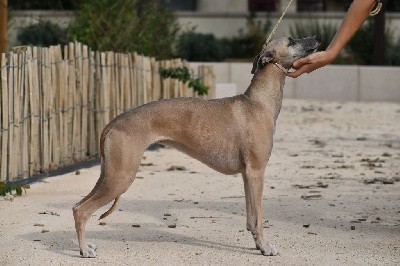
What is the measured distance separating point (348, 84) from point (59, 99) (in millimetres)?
12369

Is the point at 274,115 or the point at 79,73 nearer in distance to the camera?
the point at 274,115

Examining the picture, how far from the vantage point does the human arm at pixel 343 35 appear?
790 cm

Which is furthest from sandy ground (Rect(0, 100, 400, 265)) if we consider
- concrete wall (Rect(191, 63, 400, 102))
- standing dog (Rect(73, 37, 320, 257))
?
concrete wall (Rect(191, 63, 400, 102))

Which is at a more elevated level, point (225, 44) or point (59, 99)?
point (59, 99)

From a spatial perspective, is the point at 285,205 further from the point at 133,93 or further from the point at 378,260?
the point at 133,93

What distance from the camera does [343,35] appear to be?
→ 798cm

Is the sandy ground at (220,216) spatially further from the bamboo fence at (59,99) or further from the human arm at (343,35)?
the human arm at (343,35)

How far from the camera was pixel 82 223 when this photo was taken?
8258 mm

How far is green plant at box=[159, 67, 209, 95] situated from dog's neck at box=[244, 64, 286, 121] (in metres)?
7.33

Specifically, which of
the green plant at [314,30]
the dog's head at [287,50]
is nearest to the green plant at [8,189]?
the dog's head at [287,50]

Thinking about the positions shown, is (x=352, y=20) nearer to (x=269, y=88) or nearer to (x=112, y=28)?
(x=269, y=88)

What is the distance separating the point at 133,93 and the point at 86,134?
1.41 metres

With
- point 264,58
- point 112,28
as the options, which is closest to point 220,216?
point 264,58

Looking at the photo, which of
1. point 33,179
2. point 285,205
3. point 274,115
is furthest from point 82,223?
point 33,179
